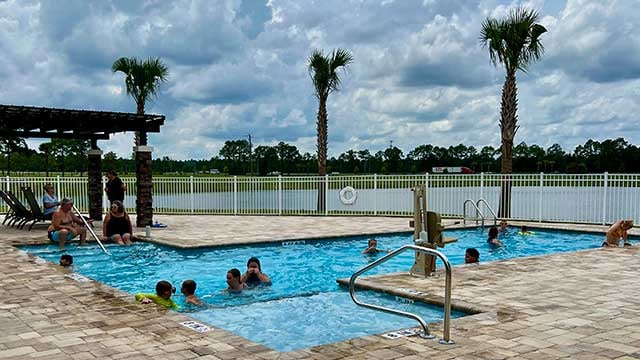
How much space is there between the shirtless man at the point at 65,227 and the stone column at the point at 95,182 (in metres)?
4.60

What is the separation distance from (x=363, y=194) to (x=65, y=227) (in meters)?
10.0

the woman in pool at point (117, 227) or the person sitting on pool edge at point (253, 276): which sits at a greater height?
the woman in pool at point (117, 227)

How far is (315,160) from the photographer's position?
201 feet

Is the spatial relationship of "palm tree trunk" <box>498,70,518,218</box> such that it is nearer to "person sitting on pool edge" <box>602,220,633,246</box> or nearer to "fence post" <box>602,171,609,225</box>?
"fence post" <box>602,171,609,225</box>

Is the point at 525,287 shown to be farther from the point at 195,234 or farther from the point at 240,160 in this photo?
the point at 240,160

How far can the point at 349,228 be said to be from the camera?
14383 mm

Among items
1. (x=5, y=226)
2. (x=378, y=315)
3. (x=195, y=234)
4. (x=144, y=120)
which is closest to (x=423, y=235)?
(x=378, y=315)

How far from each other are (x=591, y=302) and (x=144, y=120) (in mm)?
11604

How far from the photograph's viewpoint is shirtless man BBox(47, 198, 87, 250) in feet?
36.0

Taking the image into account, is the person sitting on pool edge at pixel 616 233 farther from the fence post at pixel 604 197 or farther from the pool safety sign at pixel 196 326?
the pool safety sign at pixel 196 326

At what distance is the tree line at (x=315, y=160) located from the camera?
45.8 m

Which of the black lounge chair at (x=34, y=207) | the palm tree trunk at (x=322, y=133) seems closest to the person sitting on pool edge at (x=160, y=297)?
the black lounge chair at (x=34, y=207)

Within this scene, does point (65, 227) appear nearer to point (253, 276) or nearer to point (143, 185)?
point (143, 185)

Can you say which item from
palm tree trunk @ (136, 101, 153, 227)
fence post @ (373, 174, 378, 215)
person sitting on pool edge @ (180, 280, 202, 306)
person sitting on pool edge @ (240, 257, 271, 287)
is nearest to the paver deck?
person sitting on pool edge @ (180, 280, 202, 306)
